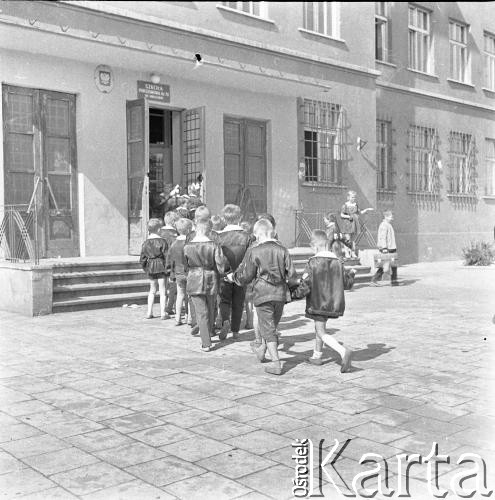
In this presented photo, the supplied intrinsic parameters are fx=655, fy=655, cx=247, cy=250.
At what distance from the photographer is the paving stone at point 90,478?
10.8 feet

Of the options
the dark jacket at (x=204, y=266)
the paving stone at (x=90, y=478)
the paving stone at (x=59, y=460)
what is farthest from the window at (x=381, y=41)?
the paving stone at (x=90, y=478)

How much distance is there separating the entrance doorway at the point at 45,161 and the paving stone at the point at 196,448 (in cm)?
794

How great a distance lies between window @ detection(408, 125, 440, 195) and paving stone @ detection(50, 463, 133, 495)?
684 inches

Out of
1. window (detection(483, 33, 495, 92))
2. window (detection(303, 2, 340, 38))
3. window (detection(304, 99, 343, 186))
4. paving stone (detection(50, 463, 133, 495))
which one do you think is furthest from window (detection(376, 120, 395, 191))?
window (detection(303, 2, 340, 38))

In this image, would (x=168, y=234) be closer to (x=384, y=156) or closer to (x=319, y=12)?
(x=319, y=12)

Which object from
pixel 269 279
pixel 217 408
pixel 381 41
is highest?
pixel 381 41

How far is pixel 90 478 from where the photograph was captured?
11.3ft

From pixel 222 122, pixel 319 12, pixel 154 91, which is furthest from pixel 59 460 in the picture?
pixel 222 122

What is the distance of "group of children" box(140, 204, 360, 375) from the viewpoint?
19.9 feet

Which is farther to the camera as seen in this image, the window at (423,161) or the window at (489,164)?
the window at (489,164)

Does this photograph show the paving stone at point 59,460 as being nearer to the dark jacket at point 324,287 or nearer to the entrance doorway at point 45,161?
the dark jacket at point 324,287

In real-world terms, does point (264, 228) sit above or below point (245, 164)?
below

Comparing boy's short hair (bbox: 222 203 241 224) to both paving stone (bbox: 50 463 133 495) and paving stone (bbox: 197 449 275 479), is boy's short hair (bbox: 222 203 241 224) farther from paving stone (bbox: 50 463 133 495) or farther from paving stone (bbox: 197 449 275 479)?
paving stone (bbox: 50 463 133 495)

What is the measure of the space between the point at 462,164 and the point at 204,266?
1642cm
